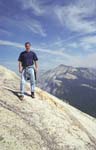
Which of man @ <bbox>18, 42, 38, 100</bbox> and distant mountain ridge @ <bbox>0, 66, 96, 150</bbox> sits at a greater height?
man @ <bbox>18, 42, 38, 100</bbox>

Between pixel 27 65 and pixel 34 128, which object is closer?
pixel 34 128

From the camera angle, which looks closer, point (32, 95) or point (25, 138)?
point (25, 138)

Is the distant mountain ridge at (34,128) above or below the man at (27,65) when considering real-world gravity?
below

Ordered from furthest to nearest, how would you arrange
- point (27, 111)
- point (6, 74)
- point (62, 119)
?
1. point (6, 74)
2. point (62, 119)
3. point (27, 111)

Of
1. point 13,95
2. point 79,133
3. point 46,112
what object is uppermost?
point 13,95

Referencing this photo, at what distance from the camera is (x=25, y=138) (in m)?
16.5

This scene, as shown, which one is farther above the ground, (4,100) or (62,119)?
(4,100)

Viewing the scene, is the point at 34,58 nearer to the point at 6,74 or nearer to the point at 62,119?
the point at 62,119

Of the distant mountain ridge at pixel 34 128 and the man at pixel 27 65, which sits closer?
the distant mountain ridge at pixel 34 128

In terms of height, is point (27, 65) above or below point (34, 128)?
above

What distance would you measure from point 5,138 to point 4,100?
5.15m

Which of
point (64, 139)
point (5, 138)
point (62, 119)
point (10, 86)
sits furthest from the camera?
point (10, 86)

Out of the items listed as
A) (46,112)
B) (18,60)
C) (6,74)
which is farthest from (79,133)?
(6,74)

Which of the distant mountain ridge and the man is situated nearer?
the distant mountain ridge
